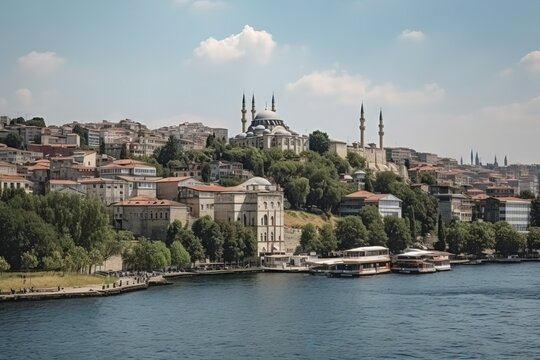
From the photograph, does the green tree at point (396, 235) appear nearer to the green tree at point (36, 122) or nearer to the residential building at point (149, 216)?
the residential building at point (149, 216)

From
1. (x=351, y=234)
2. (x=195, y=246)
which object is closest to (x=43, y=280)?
(x=195, y=246)

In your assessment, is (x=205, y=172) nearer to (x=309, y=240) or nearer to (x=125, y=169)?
(x=125, y=169)

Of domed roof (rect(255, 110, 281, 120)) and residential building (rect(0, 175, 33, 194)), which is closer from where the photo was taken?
residential building (rect(0, 175, 33, 194))

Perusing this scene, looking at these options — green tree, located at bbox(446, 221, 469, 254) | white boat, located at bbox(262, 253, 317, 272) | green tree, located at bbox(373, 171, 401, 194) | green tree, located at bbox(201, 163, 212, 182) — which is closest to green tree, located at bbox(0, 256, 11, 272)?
white boat, located at bbox(262, 253, 317, 272)

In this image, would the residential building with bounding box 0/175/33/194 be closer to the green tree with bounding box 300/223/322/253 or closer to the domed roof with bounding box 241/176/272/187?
the domed roof with bounding box 241/176/272/187

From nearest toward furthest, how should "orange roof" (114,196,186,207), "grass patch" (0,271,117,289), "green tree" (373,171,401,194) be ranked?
"grass patch" (0,271,117,289) → "orange roof" (114,196,186,207) → "green tree" (373,171,401,194)

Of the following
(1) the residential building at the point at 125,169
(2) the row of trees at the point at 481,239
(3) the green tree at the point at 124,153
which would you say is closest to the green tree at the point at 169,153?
(3) the green tree at the point at 124,153
